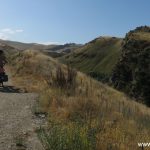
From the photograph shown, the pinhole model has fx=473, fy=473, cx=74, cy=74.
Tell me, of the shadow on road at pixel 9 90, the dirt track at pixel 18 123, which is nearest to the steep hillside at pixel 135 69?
the shadow on road at pixel 9 90

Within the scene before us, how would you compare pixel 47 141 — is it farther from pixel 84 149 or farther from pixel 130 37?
pixel 130 37

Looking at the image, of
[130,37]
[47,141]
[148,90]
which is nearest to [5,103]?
[47,141]

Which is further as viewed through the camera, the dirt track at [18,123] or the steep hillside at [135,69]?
the steep hillside at [135,69]

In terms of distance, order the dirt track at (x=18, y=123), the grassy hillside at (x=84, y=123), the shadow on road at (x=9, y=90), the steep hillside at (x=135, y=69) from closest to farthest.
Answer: the grassy hillside at (x=84, y=123) < the dirt track at (x=18, y=123) < the shadow on road at (x=9, y=90) < the steep hillside at (x=135, y=69)

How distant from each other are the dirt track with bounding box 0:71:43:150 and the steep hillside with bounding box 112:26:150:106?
192 feet

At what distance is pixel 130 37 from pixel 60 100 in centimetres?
9876

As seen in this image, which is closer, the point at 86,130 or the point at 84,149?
the point at 84,149

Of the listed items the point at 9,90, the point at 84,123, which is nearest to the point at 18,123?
the point at 84,123

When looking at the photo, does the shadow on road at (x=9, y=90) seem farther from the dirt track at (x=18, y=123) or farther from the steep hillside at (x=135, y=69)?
the steep hillside at (x=135, y=69)

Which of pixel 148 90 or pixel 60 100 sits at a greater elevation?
pixel 60 100

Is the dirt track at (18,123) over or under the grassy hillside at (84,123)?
under

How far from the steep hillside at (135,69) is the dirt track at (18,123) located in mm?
58504

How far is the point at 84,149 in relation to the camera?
790cm

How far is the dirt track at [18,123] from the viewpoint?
9.62m
